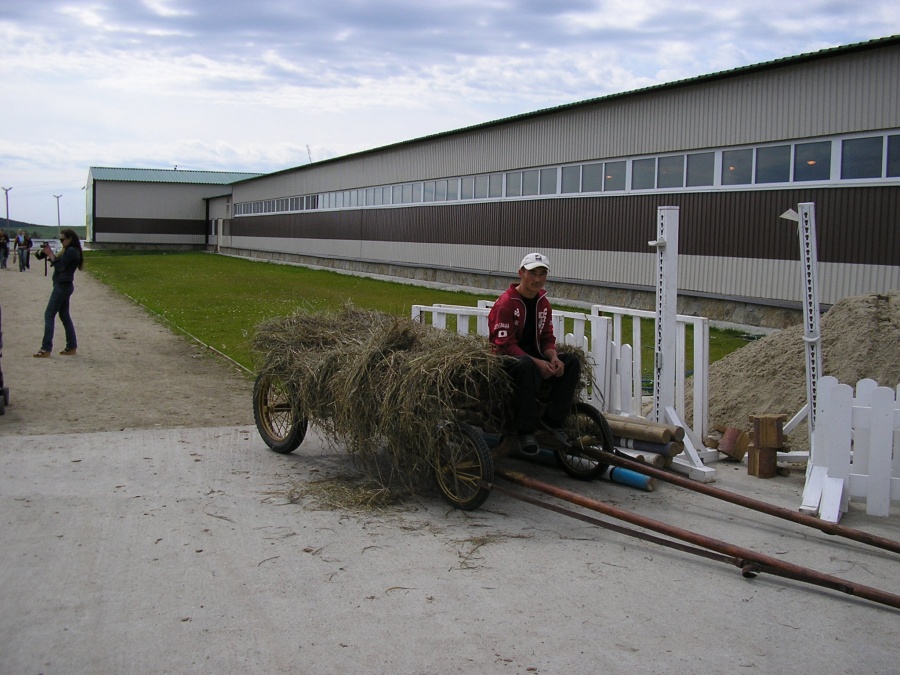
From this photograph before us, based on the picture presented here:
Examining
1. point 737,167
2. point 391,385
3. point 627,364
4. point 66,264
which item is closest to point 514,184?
point 737,167

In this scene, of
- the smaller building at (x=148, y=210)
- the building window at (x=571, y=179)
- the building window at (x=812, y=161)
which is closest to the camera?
the building window at (x=812, y=161)

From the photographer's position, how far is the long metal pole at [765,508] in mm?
5453

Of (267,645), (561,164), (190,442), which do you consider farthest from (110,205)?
(267,645)

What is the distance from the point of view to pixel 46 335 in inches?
555

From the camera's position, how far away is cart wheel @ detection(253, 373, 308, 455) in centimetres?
796

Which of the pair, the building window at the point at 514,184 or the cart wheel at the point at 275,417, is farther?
the building window at the point at 514,184

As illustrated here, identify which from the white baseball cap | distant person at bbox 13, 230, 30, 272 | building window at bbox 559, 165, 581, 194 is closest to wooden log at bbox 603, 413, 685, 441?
the white baseball cap

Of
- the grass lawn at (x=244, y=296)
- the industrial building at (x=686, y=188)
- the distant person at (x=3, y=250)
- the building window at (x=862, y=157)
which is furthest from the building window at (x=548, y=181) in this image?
the distant person at (x=3, y=250)

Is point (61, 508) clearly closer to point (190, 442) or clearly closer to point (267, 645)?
point (190, 442)

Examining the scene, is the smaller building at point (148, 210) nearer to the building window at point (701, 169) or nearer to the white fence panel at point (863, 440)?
the building window at point (701, 169)

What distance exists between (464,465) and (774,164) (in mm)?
15036

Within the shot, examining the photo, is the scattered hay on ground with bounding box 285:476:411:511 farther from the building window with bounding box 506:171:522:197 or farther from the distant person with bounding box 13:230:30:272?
the distant person with bounding box 13:230:30:272

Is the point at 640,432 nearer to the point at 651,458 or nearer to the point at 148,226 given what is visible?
the point at 651,458

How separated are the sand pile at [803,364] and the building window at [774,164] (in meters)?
9.84
